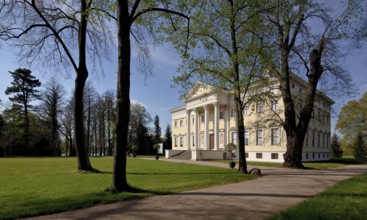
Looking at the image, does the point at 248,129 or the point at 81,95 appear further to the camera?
the point at 248,129

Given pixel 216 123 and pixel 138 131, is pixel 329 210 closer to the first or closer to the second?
pixel 216 123

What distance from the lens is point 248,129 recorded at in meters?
41.3

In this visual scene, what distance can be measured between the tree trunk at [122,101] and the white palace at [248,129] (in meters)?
24.2

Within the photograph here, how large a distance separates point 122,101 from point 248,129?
33.2 metres

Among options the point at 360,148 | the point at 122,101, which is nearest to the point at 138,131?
the point at 360,148

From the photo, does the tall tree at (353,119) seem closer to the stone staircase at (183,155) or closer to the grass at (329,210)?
the stone staircase at (183,155)

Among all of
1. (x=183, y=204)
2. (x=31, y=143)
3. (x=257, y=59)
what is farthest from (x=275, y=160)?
(x=31, y=143)

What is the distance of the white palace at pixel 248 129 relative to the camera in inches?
1458

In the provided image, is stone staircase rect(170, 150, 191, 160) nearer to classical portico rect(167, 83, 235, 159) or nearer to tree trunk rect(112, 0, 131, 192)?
classical portico rect(167, 83, 235, 159)

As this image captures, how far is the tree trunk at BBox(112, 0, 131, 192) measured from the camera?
33.1 feet

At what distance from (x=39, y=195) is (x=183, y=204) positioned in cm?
520

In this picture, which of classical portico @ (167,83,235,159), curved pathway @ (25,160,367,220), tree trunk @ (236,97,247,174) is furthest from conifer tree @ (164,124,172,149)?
curved pathway @ (25,160,367,220)

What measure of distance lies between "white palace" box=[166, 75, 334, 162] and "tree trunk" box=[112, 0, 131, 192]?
24.2 metres

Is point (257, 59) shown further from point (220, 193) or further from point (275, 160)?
point (275, 160)
